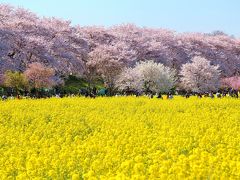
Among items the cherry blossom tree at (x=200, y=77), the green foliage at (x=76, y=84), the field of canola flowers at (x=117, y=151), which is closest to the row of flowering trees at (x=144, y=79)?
the cherry blossom tree at (x=200, y=77)

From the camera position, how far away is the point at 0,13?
53281 mm

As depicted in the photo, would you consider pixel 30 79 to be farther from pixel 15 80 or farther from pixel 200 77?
pixel 200 77

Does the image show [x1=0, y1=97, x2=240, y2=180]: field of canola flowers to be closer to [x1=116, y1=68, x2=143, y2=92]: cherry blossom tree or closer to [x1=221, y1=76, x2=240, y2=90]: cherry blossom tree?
[x1=116, y1=68, x2=143, y2=92]: cherry blossom tree

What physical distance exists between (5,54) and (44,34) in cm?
864

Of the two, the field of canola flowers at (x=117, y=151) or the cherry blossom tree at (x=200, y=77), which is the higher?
the cherry blossom tree at (x=200, y=77)

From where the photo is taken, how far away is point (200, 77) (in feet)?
196

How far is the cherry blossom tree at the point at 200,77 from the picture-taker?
59.4 meters

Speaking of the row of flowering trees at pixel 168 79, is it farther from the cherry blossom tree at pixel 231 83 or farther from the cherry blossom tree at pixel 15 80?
the cherry blossom tree at pixel 15 80

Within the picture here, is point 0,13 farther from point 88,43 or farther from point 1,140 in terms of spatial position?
point 1,140

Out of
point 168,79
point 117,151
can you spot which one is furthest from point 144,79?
point 117,151

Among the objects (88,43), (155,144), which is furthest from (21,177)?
(88,43)

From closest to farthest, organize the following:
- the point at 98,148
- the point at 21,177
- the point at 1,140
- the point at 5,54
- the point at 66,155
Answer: the point at 21,177 < the point at 66,155 < the point at 98,148 < the point at 1,140 < the point at 5,54

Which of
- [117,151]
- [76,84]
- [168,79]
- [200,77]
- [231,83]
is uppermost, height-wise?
[200,77]

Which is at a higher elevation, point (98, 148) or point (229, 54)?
point (229, 54)
